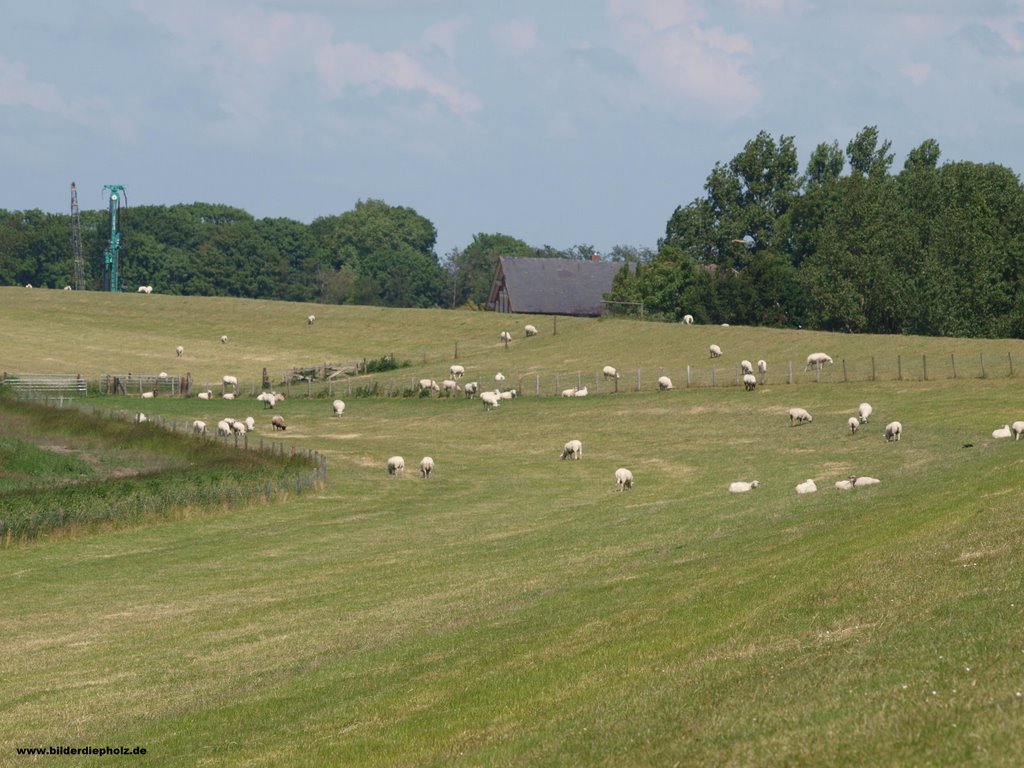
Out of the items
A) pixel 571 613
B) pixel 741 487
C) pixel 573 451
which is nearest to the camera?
pixel 571 613

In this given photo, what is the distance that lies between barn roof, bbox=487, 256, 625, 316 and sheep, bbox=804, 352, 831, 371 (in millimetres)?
62215

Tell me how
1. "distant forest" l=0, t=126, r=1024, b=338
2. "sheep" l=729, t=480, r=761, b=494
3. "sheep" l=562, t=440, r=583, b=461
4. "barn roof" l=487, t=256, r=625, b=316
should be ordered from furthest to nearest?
"barn roof" l=487, t=256, r=625, b=316, "distant forest" l=0, t=126, r=1024, b=338, "sheep" l=562, t=440, r=583, b=461, "sheep" l=729, t=480, r=761, b=494

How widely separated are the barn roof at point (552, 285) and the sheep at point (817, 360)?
204 ft

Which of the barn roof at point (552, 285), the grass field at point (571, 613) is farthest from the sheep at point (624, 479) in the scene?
the barn roof at point (552, 285)

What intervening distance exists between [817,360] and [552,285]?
232 ft

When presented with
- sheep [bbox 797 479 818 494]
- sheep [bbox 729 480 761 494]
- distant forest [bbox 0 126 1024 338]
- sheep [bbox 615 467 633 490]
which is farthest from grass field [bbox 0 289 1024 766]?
distant forest [bbox 0 126 1024 338]

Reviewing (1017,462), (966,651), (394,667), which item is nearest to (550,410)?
(1017,462)

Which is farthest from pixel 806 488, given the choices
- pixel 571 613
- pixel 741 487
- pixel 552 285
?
pixel 552 285

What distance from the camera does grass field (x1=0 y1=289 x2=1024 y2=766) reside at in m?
15.9

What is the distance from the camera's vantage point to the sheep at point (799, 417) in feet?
228

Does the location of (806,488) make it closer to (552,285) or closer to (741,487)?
(741,487)

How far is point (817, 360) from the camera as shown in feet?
287

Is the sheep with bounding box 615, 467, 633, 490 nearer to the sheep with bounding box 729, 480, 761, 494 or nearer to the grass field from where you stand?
the grass field

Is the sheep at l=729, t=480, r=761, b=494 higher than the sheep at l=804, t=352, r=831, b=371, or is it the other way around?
the sheep at l=804, t=352, r=831, b=371
